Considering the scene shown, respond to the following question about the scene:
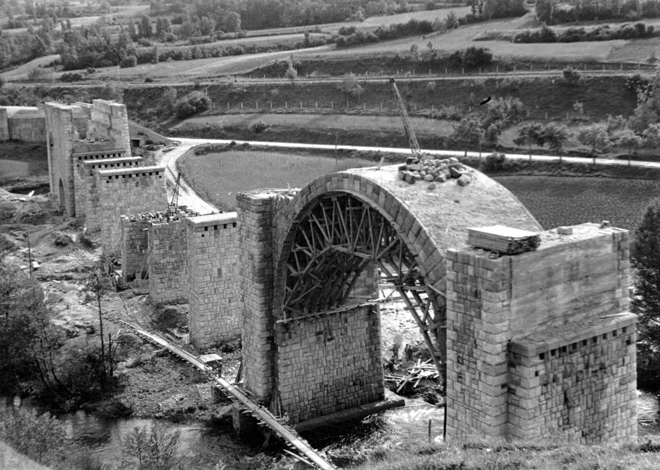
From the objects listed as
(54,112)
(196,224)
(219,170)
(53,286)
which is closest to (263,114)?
(219,170)

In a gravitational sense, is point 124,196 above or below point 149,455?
above

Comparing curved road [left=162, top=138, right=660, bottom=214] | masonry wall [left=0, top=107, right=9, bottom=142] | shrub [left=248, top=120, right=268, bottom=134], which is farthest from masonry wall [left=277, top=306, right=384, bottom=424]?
masonry wall [left=0, top=107, right=9, bottom=142]

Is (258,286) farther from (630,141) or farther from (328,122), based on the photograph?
(328,122)

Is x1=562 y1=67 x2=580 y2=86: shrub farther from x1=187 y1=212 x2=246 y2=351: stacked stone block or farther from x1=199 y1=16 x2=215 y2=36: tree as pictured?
x1=199 y1=16 x2=215 y2=36: tree

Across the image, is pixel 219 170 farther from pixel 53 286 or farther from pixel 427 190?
pixel 427 190

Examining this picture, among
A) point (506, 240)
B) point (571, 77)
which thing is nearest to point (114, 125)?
point (571, 77)
